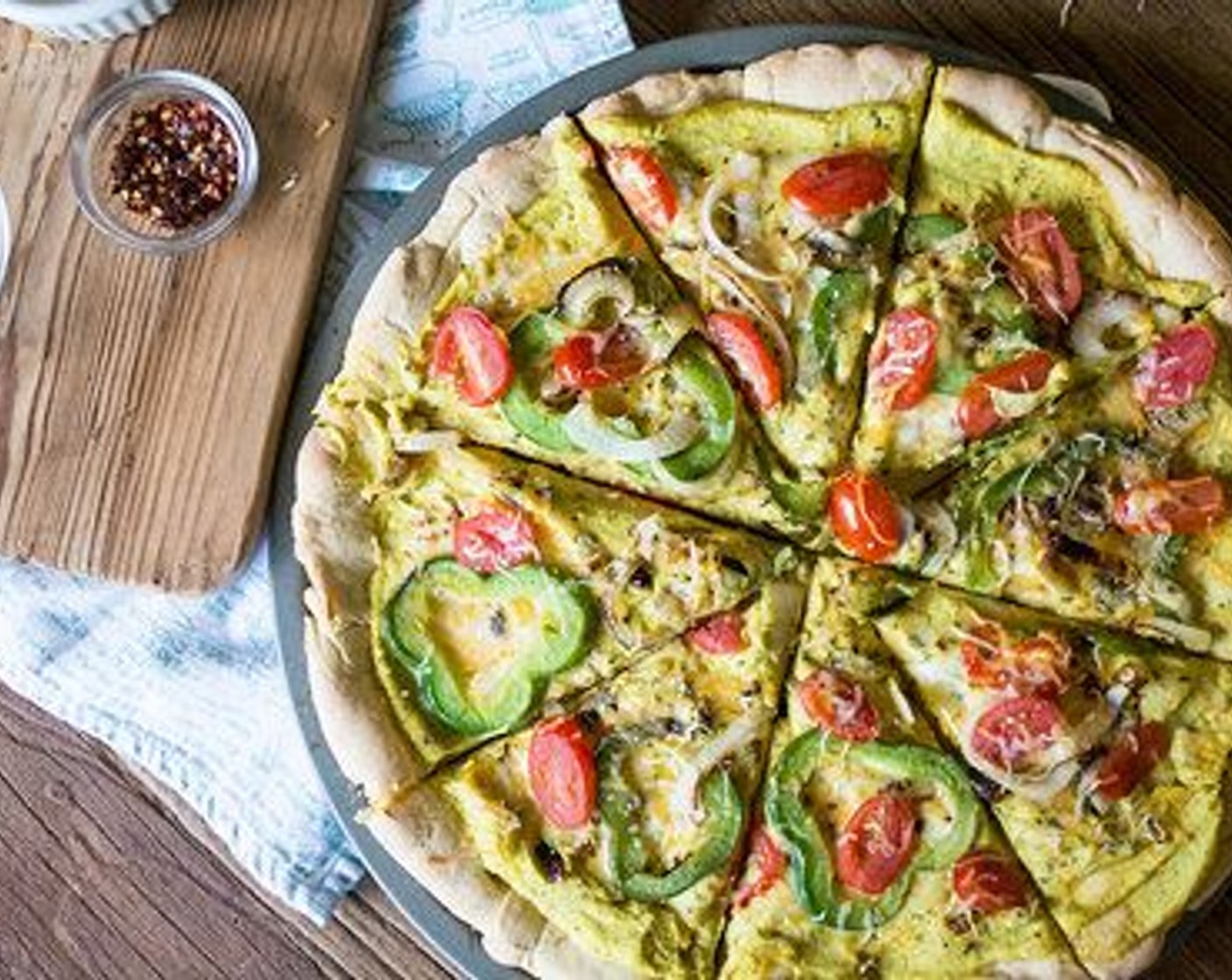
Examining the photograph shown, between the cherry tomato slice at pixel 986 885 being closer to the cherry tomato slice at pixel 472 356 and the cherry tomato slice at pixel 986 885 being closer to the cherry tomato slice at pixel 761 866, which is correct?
the cherry tomato slice at pixel 761 866

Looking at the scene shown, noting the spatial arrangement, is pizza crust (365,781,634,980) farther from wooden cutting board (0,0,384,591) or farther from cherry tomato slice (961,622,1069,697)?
cherry tomato slice (961,622,1069,697)

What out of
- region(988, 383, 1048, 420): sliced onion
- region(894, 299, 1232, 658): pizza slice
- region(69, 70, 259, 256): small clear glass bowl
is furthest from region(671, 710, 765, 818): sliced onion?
region(69, 70, 259, 256): small clear glass bowl

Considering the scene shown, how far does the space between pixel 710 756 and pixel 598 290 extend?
1013 millimetres

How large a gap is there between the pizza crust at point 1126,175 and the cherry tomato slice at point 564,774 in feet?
5.14

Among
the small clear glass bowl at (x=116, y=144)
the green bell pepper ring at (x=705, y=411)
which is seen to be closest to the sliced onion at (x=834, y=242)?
the green bell pepper ring at (x=705, y=411)

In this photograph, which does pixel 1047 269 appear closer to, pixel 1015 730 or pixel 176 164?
pixel 1015 730

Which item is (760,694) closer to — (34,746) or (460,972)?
(460,972)

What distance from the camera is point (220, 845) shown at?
6.27 metres

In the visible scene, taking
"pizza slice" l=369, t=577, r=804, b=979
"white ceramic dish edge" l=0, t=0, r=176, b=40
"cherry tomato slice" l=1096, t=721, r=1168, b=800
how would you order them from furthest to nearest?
1. "white ceramic dish edge" l=0, t=0, r=176, b=40
2. "pizza slice" l=369, t=577, r=804, b=979
3. "cherry tomato slice" l=1096, t=721, r=1168, b=800

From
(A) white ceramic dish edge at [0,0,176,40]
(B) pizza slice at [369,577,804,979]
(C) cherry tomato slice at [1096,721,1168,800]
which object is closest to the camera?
(C) cherry tomato slice at [1096,721,1168,800]

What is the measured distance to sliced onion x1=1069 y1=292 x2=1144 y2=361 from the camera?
5.57 metres

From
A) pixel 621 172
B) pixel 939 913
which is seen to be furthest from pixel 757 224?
pixel 939 913

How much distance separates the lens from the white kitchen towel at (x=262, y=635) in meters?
6.06

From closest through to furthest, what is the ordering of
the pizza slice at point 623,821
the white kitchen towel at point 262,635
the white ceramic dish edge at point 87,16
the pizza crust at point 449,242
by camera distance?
1. the pizza slice at point 623,821
2. the pizza crust at point 449,242
3. the white ceramic dish edge at point 87,16
4. the white kitchen towel at point 262,635
